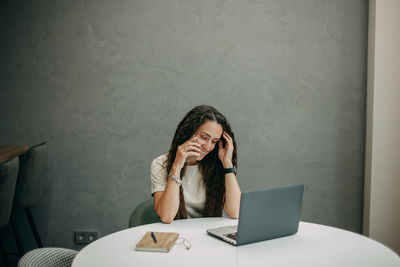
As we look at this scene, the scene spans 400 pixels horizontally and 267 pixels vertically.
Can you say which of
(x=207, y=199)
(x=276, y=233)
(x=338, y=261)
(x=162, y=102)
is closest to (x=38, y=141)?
(x=162, y=102)

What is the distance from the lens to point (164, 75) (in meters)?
2.92

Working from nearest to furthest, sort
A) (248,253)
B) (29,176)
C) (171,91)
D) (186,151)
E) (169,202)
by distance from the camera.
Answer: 1. (248,253)
2. (169,202)
3. (186,151)
4. (29,176)
5. (171,91)

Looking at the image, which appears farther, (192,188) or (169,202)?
(192,188)

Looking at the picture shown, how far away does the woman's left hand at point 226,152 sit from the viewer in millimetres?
2076

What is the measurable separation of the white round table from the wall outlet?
4.98ft

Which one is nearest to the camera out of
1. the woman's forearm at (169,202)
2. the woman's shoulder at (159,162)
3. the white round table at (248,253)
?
the white round table at (248,253)

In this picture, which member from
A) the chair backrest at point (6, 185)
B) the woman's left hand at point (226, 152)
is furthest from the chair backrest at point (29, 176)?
the woman's left hand at point (226, 152)

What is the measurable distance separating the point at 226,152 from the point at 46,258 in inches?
40.6

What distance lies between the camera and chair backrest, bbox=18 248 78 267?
1.33 meters

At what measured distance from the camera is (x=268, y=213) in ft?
4.79

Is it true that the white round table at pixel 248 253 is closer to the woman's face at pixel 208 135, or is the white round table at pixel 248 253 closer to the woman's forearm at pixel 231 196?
the woman's forearm at pixel 231 196

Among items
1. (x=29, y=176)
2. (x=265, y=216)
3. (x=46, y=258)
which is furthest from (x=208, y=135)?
(x=29, y=176)

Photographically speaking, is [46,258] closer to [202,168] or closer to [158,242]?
[158,242]

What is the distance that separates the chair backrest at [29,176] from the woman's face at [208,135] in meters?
1.18
